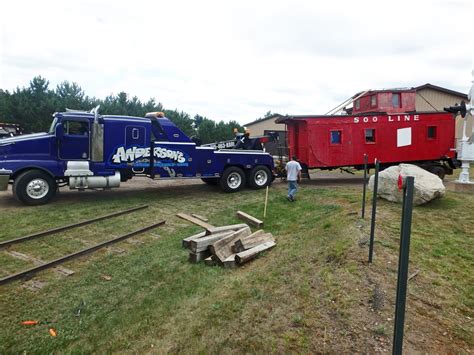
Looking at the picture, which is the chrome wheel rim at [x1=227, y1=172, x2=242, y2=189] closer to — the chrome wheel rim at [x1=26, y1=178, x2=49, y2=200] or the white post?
the chrome wheel rim at [x1=26, y1=178, x2=49, y2=200]

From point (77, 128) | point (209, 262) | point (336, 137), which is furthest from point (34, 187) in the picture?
point (336, 137)

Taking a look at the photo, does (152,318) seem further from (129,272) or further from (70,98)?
(70,98)

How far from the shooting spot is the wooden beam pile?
19.2 feet

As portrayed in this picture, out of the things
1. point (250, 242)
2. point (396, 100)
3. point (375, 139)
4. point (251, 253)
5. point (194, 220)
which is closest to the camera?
point (251, 253)

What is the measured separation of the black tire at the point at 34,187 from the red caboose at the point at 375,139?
9.28 meters

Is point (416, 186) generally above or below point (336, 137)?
below

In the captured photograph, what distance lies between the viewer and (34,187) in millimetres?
9812

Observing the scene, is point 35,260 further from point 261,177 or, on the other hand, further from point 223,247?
point 261,177

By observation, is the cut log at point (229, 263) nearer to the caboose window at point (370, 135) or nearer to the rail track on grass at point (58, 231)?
the rail track on grass at point (58, 231)

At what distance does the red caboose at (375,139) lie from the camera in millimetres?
13758

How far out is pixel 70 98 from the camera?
120ft

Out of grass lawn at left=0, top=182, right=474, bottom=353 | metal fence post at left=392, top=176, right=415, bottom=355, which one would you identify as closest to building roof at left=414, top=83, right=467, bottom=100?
grass lawn at left=0, top=182, right=474, bottom=353

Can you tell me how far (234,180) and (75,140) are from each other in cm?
568

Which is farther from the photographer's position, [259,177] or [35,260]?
[259,177]
